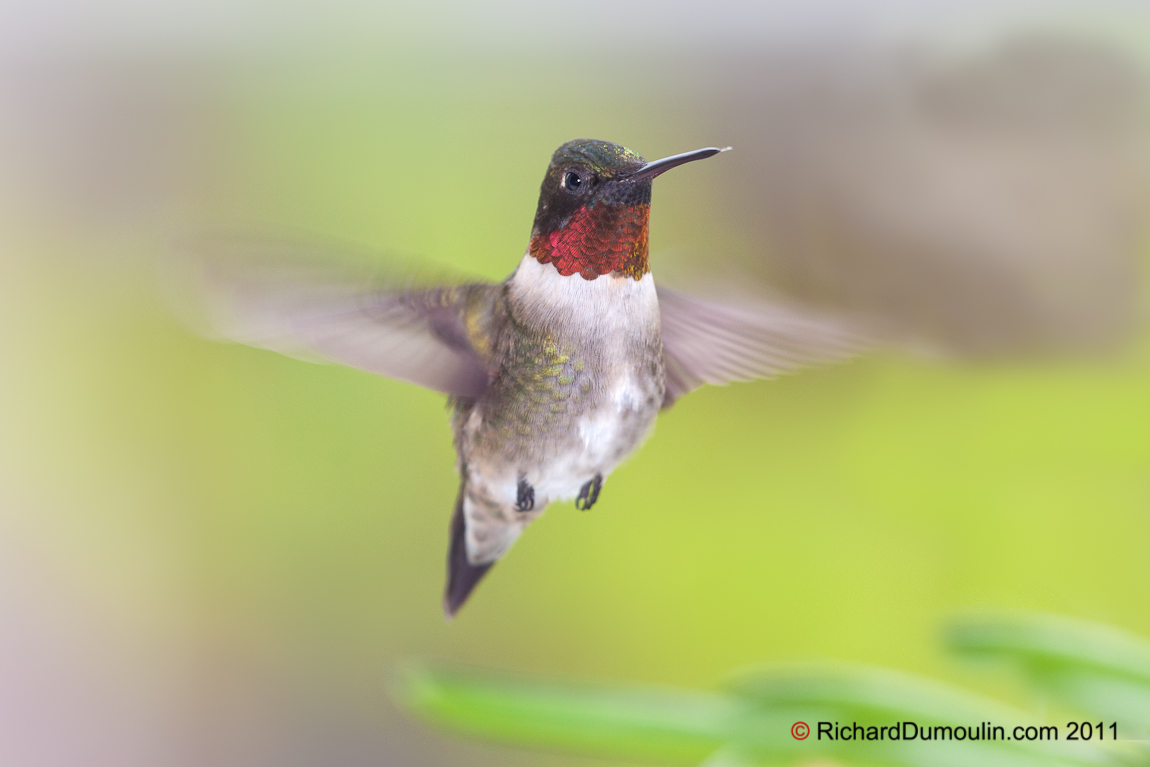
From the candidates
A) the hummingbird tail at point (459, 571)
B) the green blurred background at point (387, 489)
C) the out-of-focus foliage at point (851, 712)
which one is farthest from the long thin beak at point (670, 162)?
the green blurred background at point (387, 489)

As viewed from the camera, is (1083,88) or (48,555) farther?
(48,555)

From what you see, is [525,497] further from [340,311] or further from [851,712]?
[851,712]

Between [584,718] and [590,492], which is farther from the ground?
[590,492]

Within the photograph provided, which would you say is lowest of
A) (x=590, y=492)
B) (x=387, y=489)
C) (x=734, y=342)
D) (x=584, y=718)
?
(x=584, y=718)

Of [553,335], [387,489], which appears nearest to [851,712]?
[553,335]

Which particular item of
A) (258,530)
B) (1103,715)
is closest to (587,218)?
(1103,715)

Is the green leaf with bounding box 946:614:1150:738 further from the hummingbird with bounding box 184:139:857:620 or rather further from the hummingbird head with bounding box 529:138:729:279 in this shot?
the hummingbird head with bounding box 529:138:729:279

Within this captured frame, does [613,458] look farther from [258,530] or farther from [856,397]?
[258,530]
